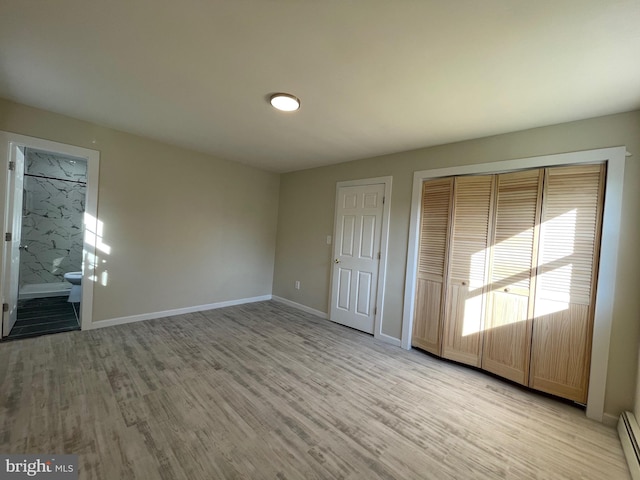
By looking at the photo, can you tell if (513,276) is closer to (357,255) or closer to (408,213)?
(408,213)

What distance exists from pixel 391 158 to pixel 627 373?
2.93 metres

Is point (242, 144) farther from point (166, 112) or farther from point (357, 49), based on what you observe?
point (357, 49)

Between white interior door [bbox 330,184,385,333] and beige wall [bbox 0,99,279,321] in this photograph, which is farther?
white interior door [bbox 330,184,385,333]

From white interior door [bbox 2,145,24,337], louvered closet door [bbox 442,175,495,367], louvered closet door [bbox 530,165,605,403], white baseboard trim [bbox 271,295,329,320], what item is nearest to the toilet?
white interior door [bbox 2,145,24,337]

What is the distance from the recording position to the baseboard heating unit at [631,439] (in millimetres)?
1552

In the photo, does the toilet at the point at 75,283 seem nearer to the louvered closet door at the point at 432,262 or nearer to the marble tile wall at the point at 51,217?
the marble tile wall at the point at 51,217

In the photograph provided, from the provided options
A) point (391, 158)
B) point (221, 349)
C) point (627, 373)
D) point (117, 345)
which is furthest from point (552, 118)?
point (117, 345)

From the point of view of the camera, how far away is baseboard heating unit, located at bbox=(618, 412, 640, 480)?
1.55m

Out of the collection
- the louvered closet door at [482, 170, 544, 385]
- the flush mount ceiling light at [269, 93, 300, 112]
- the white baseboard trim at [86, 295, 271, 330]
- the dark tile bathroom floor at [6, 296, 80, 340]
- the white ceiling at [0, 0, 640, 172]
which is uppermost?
the white ceiling at [0, 0, 640, 172]

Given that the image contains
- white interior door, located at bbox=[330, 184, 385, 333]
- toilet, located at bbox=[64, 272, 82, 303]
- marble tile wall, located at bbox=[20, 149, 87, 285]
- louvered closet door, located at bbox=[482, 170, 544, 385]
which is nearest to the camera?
louvered closet door, located at bbox=[482, 170, 544, 385]

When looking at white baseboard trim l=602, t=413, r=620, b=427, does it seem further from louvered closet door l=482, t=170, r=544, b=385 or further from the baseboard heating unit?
louvered closet door l=482, t=170, r=544, b=385

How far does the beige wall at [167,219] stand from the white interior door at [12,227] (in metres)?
A: 0.37

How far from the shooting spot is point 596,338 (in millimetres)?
2070

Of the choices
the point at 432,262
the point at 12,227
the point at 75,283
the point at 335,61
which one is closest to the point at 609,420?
the point at 432,262
